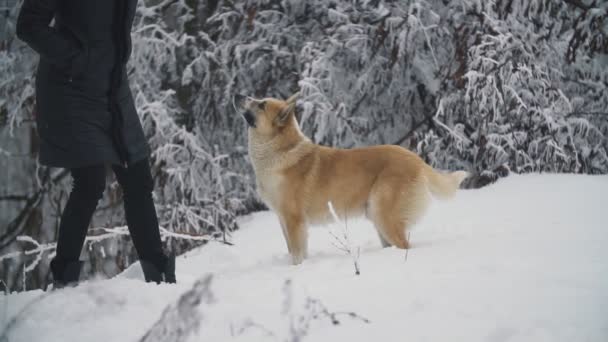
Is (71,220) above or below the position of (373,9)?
below

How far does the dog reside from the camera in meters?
3.20

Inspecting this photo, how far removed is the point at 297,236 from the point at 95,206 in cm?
149

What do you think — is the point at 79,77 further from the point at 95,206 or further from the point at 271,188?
the point at 271,188

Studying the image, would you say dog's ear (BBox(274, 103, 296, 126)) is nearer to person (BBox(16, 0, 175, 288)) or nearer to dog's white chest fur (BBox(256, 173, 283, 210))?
dog's white chest fur (BBox(256, 173, 283, 210))

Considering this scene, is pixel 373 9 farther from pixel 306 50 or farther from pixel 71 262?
pixel 71 262

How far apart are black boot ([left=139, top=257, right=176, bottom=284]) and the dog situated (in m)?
1.20

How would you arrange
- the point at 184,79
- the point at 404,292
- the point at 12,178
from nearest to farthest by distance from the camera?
1. the point at 404,292
2. the point at 184,79
3. the point at 12,178

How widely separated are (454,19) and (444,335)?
5331 millimetres

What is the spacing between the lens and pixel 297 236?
3443 mm

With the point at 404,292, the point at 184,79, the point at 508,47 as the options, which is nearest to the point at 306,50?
the point at 184,79

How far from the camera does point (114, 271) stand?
6.35 metres

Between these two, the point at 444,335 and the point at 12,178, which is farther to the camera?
the point at 12,178

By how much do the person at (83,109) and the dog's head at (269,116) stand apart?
4.75 ft

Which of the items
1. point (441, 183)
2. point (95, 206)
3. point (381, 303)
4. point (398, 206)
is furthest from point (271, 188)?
point (381, 303)
